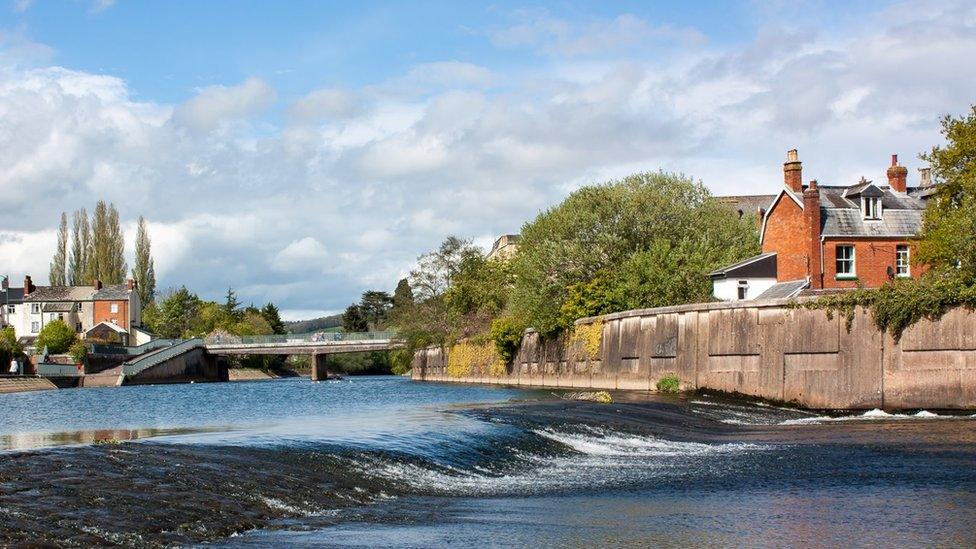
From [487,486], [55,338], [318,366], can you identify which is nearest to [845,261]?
[487,486]

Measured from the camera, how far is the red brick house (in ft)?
179

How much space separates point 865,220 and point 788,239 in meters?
4.29

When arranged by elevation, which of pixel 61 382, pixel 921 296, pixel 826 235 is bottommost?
pixel 61 382

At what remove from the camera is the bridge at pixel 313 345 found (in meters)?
126

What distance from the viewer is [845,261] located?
5488 centimetres

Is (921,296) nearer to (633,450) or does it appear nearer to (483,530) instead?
(633,450)

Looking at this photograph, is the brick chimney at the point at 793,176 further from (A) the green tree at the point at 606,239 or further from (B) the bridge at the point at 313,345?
(B) the bridge at the point at 313,345

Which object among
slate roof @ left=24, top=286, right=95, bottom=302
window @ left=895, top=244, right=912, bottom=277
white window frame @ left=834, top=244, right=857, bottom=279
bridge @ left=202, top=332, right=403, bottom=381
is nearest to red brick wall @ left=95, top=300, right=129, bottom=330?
slate roof @ left=24, top=286, right=95, bottom=302

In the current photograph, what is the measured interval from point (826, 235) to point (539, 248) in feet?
71.6

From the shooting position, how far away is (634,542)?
46.5 ft

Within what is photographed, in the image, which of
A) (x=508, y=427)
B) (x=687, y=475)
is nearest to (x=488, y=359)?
(x=508, y=427)

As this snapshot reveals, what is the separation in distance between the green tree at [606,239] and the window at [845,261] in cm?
1189

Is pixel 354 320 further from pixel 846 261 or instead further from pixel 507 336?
pixel 846 261

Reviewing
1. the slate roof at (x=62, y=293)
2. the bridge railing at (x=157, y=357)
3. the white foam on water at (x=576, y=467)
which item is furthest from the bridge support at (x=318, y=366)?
the white foam on water at (x=576, y=467)
